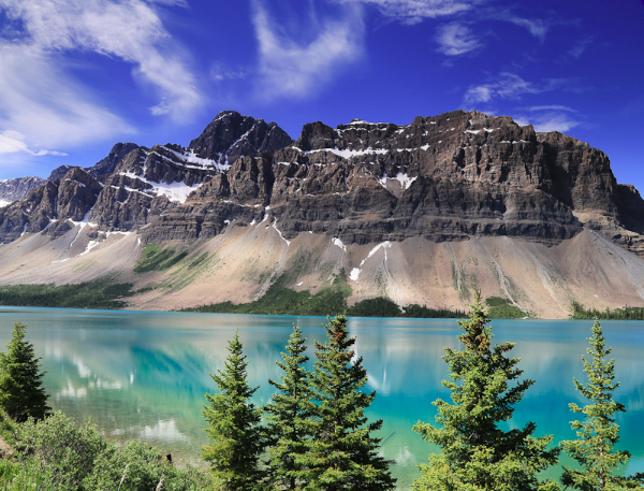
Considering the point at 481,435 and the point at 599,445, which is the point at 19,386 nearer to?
the point at 481,435

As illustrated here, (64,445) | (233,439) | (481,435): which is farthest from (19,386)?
(481,435)

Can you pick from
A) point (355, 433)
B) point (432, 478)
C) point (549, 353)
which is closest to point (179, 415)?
point (355, 433)

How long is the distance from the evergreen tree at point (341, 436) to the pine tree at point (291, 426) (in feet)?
5.86

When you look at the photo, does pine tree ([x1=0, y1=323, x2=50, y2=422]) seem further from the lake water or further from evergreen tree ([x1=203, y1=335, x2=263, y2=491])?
evergreen tree ([x1=203, y1=335, x2=263, y2=491])

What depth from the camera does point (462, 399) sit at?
18641 mm

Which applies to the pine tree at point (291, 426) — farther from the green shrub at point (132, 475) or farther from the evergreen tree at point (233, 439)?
the green shrub at point (132, 475)

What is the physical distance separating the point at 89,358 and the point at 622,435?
8616 cm

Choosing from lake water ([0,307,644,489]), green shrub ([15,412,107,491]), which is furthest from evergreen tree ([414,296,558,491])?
green shrub ([15,412,107,491])

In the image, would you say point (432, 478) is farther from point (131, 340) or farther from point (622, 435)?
point (131, 340)

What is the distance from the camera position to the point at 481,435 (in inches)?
742

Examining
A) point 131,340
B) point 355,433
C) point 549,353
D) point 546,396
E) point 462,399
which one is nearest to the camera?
point 462,399

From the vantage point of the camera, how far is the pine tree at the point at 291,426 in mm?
26016

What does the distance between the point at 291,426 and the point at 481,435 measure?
459 inches

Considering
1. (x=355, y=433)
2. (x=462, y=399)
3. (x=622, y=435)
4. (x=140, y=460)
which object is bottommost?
(x=622, y=435)
